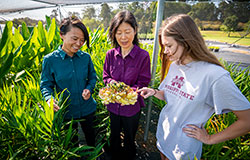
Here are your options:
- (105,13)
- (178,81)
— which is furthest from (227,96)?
(105,13)

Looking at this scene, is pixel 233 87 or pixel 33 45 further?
pixel 33 45

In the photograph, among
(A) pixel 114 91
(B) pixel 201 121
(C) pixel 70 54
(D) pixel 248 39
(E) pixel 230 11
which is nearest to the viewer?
(B) pixel 201 121

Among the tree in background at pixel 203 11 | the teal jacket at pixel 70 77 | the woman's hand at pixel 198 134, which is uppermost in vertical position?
the tree in background at pixel 203 11

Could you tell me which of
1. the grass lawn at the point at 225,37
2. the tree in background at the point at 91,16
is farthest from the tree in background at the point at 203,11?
the tree in background at the point at 91,16

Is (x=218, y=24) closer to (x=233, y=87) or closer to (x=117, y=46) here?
(x=117, y=46)

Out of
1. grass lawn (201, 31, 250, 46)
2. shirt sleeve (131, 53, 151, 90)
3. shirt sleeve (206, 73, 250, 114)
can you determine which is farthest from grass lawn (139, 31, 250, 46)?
shirt sleeve (206, 73, 250, 114)

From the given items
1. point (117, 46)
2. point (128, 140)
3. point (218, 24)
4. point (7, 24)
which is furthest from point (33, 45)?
point (218, 24)

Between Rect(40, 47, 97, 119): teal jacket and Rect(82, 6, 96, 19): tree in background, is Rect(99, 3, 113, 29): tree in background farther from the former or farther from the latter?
Rect(40, 47, 97, 119): teal jacket

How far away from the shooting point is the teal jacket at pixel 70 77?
3.08 ft

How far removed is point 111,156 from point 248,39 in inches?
77.2

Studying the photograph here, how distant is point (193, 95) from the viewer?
666mm

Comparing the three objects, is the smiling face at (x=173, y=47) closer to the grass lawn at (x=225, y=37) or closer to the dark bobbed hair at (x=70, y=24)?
the dark bobbed hair at (x=70, y=24)

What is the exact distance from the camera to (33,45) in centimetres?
153

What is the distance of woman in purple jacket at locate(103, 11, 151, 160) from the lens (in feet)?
3.16
